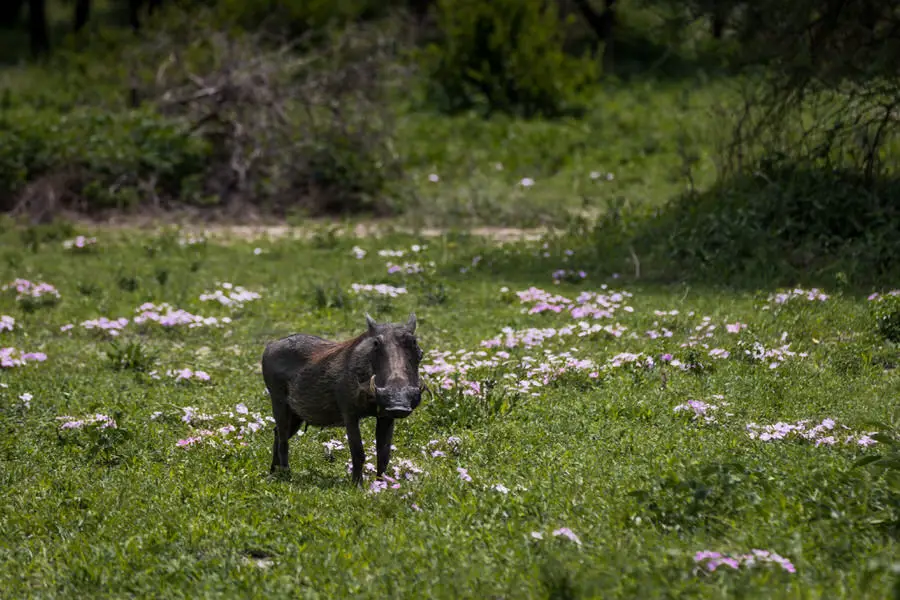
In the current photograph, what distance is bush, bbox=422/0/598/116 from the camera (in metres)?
26.8

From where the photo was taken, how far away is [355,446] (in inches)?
285

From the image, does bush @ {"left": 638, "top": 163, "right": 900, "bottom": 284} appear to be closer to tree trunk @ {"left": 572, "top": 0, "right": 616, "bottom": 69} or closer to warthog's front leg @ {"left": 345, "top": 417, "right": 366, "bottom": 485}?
warthog's front leg @ {"left": 345, "top": 417, "right": 366, "bottom": 485}

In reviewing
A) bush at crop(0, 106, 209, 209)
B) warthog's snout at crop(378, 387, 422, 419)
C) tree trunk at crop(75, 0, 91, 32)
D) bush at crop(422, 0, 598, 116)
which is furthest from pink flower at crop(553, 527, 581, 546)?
tree trunk at crop(75, 0, 91, 32)

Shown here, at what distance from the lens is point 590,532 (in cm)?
599

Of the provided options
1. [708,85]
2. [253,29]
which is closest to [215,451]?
[708,85]

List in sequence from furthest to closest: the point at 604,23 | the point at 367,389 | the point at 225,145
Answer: the point at 604,23 → the point at 225,145 → the point at 367,389

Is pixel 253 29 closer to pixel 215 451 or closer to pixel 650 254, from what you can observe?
pixel 650 254

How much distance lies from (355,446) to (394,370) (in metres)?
0.75

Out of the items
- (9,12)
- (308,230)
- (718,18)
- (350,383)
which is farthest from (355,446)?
(9,12)

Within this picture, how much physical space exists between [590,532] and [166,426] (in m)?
4.09

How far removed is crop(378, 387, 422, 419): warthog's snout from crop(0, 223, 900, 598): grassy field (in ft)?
1.84

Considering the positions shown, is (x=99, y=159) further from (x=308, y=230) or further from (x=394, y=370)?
(x=394, y=370)

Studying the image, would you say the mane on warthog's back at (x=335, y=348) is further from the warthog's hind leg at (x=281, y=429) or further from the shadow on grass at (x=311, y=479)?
the shadow on grass at (x=311, y=479)

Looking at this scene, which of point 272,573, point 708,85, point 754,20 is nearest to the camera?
point 272,573
